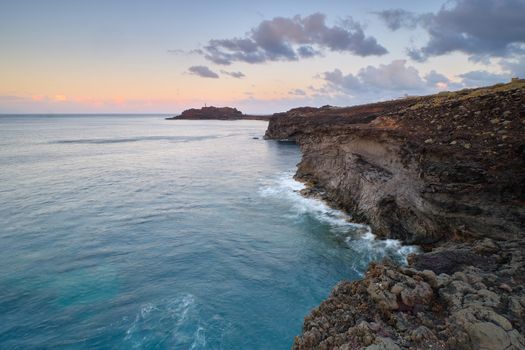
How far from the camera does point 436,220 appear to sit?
19.6 meters

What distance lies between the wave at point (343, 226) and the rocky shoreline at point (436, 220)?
1049mm

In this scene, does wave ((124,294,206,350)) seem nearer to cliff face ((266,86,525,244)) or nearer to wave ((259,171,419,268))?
wave ((259,171,419,268))

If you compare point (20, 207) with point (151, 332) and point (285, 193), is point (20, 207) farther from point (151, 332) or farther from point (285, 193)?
point (285, 193)

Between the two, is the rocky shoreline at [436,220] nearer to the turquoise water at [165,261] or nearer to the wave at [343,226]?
the wave at [343,226]

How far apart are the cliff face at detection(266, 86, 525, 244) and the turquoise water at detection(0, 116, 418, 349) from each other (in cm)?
266

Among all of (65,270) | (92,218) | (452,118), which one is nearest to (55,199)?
(92,218)

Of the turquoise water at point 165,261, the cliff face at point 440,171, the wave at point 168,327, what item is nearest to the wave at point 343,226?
the turquoise water at point 165,261

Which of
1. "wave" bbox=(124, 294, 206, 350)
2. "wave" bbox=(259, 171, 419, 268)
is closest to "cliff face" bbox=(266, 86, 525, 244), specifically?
"wave" bbox=(259, 171, 419, 268)

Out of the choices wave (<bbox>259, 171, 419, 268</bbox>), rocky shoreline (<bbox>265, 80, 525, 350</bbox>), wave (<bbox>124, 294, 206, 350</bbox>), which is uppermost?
rocky shoreline (<bbox>265, 80, 525, 350</bbox>)

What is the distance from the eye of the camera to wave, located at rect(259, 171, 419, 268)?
21.4 m

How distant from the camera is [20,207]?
2956cm

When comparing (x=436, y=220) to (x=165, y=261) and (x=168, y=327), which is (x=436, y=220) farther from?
(x=165, y=261)

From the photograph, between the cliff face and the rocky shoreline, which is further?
the cliff face

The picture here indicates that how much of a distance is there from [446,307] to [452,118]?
19875 millimetres
